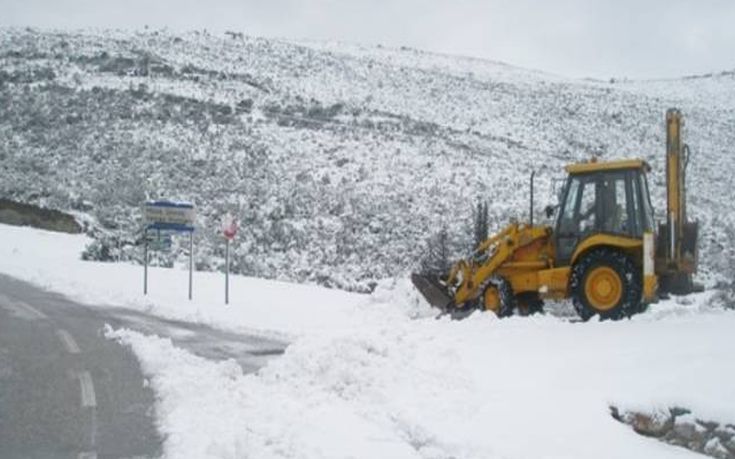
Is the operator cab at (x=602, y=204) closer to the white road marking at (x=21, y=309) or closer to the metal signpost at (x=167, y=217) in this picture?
the metal signpost at (x=167, y=217)

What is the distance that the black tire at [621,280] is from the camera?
12.4 meters

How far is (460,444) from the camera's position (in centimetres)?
671

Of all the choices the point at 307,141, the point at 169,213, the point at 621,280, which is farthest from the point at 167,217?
the point at 307,141

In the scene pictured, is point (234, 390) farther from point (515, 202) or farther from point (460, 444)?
point (515, 202)

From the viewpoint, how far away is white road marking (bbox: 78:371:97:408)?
27.4ft

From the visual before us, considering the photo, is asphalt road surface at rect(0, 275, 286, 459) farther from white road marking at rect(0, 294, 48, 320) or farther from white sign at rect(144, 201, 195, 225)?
white sign at rect(144, 201, 195, 225)

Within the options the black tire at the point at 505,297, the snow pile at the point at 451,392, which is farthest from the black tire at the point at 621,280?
the black tire at the point at 505,297

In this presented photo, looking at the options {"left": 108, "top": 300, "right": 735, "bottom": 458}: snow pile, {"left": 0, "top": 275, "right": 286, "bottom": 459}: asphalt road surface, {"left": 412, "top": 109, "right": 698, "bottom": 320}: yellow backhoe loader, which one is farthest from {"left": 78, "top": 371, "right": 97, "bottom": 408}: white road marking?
{"left": 412, "top": 109, "right": 698, "bottom": 320}: yellow backhoe loader

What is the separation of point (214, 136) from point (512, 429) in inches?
1324

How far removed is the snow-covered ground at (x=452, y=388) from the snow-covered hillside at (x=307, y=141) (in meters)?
10.3

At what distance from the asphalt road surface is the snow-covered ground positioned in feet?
1.04

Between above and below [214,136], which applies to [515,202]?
below

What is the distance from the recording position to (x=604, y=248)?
510 inches

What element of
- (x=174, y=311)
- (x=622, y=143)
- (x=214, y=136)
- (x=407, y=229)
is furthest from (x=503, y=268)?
(x=622, y=143)
